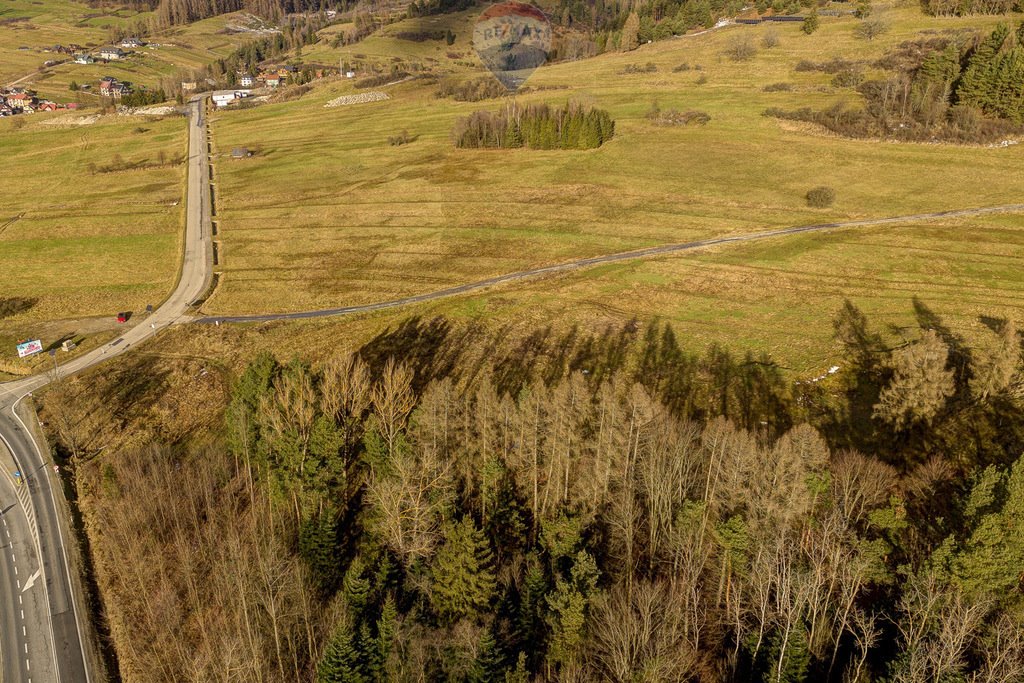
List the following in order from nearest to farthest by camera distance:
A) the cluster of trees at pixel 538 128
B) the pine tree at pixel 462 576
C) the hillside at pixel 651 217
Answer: the pine tree at pixel 462 576 < the hillside at pixel 651 217 < the cluster of trees at pixel 538 128

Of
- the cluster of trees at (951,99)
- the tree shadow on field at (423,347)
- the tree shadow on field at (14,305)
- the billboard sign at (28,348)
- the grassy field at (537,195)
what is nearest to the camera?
the tree shadow on field at (423,347)

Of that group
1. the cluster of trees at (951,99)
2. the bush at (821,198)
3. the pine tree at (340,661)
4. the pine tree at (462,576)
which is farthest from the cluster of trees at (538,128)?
the pine tree at (340,661)

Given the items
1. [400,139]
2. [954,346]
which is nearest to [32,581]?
[954,346]

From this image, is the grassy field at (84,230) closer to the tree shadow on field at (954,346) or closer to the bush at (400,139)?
the bush at (400,139)

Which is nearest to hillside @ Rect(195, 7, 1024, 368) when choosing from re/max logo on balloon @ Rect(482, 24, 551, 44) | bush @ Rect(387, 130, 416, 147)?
bush @ Rect(387, 130, 416, 147)

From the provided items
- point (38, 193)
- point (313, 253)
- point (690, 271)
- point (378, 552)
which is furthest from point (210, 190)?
point (378, 552)

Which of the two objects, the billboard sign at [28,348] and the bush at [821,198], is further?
the bush at [821,198]

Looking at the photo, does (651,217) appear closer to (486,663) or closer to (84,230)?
(486,663)
